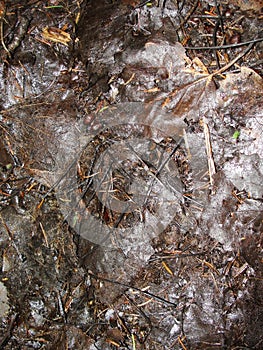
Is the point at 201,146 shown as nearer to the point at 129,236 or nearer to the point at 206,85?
the point at 206,85

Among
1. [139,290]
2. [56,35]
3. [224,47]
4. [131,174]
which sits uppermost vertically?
[56,35]

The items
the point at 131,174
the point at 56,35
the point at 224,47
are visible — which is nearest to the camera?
the point at 224,47

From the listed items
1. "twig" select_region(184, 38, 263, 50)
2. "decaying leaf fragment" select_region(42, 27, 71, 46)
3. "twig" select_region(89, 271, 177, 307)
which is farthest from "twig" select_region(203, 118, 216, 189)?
"decaying leaf fragment" select_region(42, 27, 71, 46)

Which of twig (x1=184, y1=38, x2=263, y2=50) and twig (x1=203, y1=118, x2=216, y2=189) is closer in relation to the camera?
twig (x1=184, y1=38, x2=263, y2=50)

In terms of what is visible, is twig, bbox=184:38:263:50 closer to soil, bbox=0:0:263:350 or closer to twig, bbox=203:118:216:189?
soil, bbox=0:0:263:350

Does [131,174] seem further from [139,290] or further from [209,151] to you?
[139,290]

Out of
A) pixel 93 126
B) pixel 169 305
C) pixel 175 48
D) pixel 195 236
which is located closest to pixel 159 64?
pixel 175 48

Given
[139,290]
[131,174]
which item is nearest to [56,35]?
[131,174]
